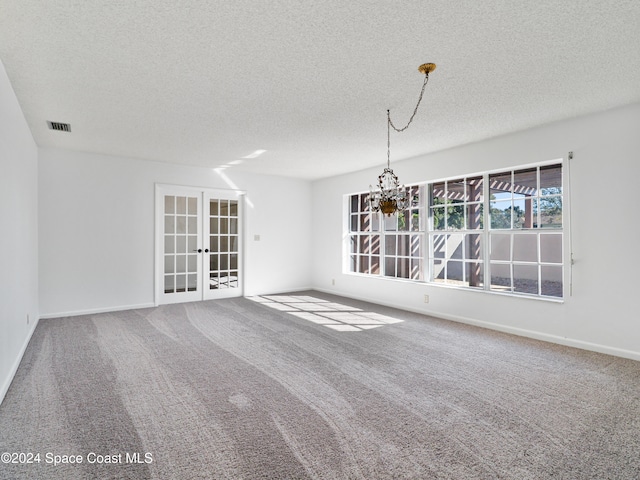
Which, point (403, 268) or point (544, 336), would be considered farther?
point (403, 268)

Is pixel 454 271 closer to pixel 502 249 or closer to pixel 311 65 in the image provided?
pixel 502 249

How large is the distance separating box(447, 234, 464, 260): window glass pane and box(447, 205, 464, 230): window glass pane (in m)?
0.17

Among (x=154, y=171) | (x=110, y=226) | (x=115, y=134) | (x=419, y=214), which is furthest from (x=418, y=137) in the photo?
(x=110, y=226)

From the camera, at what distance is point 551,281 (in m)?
6.38

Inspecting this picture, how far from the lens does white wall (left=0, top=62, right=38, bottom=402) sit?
2.74m

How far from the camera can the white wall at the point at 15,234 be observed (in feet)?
8.98

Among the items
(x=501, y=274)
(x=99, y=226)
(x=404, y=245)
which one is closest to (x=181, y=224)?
(x=99, y=226)

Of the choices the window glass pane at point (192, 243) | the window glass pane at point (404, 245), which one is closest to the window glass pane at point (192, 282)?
the window glass pane at point (192, 243)

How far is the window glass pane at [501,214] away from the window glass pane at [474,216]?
0.70 feet

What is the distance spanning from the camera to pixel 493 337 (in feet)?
13.9

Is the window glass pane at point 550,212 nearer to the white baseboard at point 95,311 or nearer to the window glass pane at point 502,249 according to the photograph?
the window glass pane at point 502,249

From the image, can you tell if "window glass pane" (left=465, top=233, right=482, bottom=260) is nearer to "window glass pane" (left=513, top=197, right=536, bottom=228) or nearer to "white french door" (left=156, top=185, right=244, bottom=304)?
"window glass pane" (left=513, top=197, right=536, bottom=228)

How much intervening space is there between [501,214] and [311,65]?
3347mm

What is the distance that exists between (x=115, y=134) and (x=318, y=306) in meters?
3.92
